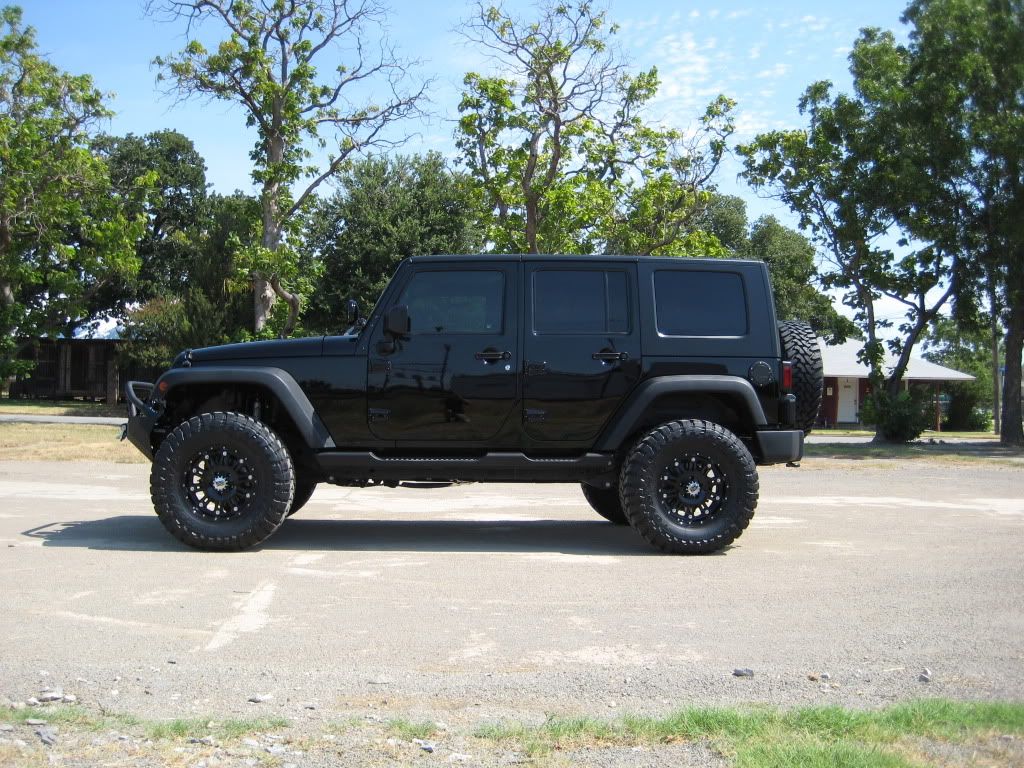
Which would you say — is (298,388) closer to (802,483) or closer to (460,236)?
(802,483)

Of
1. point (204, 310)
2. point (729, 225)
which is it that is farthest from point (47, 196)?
point (729, 225)

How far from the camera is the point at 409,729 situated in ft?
11.9

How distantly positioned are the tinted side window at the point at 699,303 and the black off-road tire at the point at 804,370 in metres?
0.40

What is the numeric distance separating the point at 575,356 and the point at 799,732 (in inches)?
159

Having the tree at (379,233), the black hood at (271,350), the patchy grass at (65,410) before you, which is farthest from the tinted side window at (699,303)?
the tree at (379,233)

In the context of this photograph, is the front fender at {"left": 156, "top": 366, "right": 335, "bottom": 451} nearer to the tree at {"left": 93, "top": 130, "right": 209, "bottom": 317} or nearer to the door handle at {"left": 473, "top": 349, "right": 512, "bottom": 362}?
the door handle at {"left": 473, "top": 349, "right": 512, "bottom": 362}

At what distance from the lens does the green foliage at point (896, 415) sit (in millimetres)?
25969

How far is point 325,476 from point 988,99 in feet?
75.7

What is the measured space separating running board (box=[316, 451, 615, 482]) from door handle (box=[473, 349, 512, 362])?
71 centimetres

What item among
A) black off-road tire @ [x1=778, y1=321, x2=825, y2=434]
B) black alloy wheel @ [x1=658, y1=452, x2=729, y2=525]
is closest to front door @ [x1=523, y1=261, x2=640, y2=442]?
black alloy wheel @ [x1=658, y1=452, x2=729, y2=525]

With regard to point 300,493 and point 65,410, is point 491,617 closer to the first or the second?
point 300,493

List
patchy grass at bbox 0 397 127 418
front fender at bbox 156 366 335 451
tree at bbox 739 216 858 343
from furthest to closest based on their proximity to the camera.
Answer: patchy grass at bbox 0 397 127 418 < tree at bbox 739 216 858 343 < front fender at bbox 156 366 335 451

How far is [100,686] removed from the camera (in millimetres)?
4102

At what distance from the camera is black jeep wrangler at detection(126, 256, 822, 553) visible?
715 centimetres
